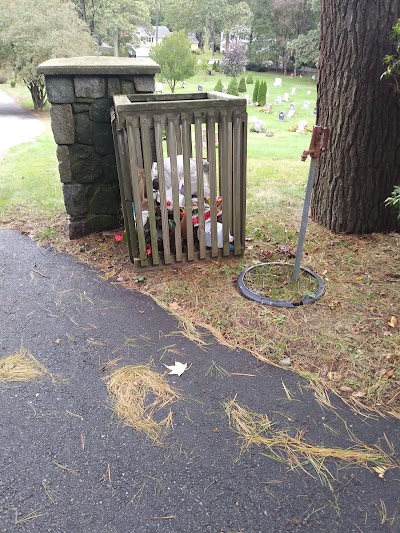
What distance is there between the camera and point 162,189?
321cm

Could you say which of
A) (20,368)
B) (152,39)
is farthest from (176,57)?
(152,39)

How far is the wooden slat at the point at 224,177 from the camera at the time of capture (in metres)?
3.16

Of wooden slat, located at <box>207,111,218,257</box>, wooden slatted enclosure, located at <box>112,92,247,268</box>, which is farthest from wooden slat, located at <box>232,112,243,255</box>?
wooden slat, located at <box>207,111,218,257</box>

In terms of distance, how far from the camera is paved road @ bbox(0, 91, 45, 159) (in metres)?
10.2

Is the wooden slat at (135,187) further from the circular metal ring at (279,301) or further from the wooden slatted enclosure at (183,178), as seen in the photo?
the circular metal ring at (279,301)

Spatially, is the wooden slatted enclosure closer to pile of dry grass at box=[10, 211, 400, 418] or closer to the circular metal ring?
pile of dry grass at box=[10, 211, 400, 418]

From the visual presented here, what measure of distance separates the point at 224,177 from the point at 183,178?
1.04 feet

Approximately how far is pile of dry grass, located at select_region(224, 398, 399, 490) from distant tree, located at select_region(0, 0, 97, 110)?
1726 centimetres

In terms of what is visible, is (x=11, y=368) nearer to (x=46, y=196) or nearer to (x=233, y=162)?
(x=233, y=162)

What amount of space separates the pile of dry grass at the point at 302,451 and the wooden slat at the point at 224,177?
178 cm

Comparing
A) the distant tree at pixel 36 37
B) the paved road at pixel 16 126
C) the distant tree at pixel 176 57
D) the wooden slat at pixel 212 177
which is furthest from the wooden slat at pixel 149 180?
the distant tree at pixel 176 57

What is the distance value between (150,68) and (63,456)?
3131 millimetres

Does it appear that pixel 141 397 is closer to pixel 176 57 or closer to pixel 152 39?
pixel 176 57

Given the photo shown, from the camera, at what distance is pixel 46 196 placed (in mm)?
5340
